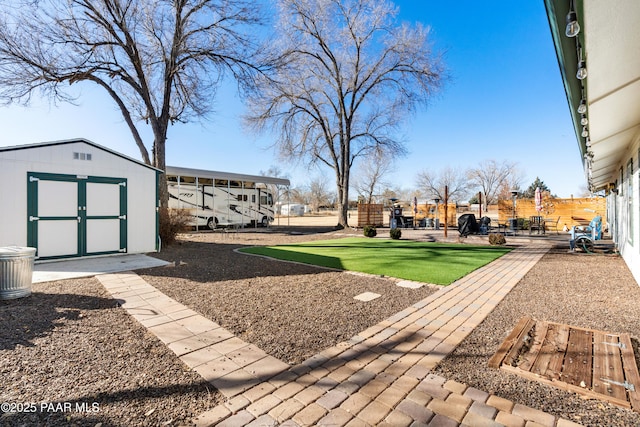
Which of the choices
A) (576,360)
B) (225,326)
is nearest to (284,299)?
(225,326)

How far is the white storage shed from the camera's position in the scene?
6.12 meters

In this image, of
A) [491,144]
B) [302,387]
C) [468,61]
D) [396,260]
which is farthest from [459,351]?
[491,144]

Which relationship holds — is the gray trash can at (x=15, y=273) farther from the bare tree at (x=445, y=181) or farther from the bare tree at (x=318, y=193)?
the bare tree at (x=318, y=193)

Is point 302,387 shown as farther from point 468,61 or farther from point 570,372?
point 468,61

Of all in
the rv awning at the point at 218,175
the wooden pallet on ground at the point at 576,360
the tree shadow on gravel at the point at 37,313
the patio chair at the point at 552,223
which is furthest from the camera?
the patio chair at the point at 552,223

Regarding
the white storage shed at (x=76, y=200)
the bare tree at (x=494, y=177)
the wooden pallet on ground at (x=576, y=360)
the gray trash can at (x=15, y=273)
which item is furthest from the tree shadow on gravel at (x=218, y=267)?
the bare tree at (x=494, y=177)

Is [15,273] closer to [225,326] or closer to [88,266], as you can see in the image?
[88,266]

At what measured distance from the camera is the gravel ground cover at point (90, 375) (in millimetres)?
1804

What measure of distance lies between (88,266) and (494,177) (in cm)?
5730

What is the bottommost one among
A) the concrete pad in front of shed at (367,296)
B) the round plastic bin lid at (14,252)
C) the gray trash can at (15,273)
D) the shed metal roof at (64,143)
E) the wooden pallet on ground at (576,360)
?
the wooden pallet on ground at (576,360)

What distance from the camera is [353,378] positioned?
2223mm

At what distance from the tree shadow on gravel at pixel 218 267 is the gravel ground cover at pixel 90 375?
6.96ft

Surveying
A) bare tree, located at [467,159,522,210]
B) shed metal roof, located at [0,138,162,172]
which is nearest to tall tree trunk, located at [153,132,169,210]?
shed metal roof, located at [0,138,162,172]

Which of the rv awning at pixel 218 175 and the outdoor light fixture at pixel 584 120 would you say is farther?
the rv awning at pixel 218 175
